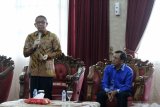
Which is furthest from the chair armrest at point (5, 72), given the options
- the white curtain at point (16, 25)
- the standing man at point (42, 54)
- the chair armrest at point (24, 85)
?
the white curtain at point (16, 25)

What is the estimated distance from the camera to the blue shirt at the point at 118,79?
463 cm

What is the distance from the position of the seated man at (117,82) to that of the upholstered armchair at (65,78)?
0.57 m

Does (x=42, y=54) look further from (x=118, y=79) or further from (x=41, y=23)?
(x=118, y=79)

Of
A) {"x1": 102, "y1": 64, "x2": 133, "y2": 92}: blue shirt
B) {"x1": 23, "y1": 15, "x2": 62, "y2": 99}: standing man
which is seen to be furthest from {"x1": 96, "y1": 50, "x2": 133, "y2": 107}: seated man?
{"x1": 23, "y1": 15, "x2": 62, "y2": 99}: standing man

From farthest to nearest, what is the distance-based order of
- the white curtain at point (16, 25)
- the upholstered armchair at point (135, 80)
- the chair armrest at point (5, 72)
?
→ the white curtain at point (16, 25) < the chair armrest at point (5, 72) < the upholstered armchair at point (135, 80)

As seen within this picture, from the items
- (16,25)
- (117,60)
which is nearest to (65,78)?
(117,60)

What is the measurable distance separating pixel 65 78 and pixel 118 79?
41.9 inches

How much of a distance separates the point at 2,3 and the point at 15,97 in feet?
6.07

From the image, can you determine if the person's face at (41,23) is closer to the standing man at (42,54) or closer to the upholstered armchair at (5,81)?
the standing man at (42,54)

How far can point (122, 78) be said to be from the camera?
4691 millimetres

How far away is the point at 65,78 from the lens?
542cm

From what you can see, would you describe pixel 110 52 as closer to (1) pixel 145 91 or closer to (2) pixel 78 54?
(2) pixel 78 54

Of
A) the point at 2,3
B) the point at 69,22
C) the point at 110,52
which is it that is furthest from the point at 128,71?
the point at 2,3

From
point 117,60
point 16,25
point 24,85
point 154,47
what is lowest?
point 24,85
